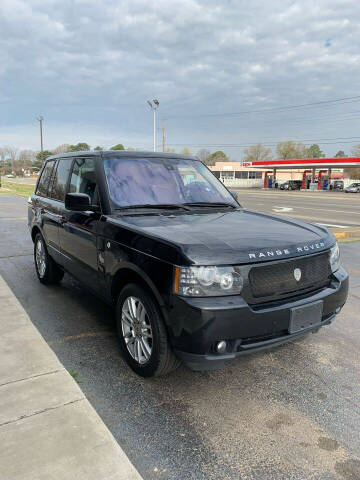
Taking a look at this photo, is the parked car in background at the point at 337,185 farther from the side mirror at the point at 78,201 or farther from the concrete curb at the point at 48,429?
the concrete curb at the point at 48,429

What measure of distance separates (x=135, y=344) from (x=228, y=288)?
1028mm

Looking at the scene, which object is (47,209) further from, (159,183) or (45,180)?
(159,183)

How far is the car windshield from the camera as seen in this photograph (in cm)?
363

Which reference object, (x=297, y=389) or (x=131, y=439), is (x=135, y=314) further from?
(x=297, y=389)

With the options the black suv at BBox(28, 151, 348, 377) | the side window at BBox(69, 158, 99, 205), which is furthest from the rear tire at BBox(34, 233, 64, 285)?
the side window at BBox(69, 158, 99, 205)

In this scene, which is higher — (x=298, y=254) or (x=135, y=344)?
(x=298, y=254)

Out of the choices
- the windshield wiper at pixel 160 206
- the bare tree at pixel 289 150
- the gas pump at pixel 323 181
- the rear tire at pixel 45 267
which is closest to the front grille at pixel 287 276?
the windshield wiper at pixel 160 206

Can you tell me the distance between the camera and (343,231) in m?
9.84

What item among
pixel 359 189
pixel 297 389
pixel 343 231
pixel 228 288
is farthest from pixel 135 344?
pixel 359 189

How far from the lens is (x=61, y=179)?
15.6 feet

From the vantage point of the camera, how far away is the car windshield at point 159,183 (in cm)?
363

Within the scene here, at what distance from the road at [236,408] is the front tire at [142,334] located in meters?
0.18

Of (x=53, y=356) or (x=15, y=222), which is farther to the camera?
(x=15, y=222)

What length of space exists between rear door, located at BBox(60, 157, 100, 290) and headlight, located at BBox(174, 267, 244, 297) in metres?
1.36
